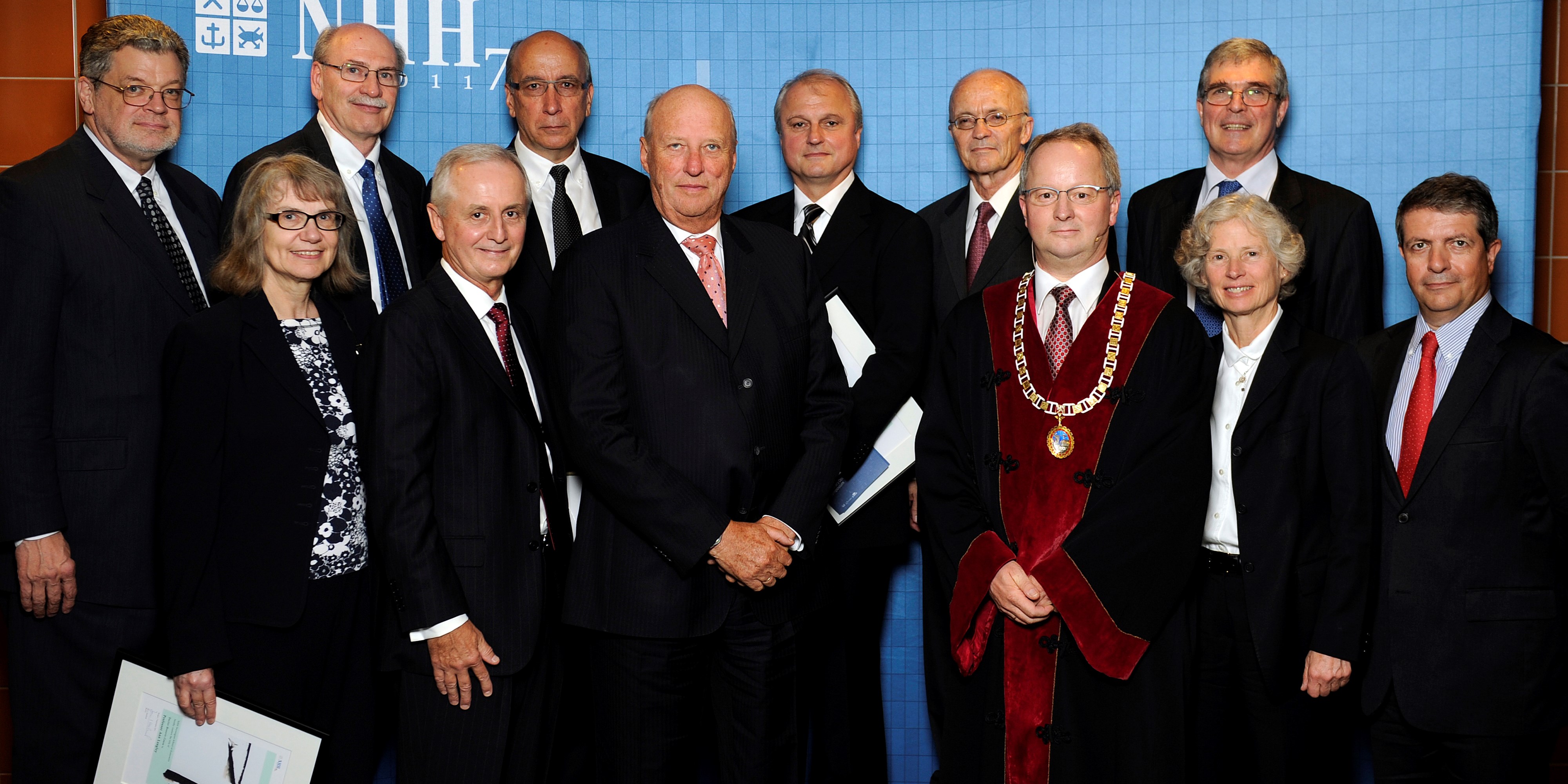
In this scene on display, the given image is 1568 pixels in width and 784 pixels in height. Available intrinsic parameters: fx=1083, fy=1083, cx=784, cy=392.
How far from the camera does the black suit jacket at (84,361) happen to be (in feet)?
8.51

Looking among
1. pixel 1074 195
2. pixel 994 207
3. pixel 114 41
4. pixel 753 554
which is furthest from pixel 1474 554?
pixel 114 41

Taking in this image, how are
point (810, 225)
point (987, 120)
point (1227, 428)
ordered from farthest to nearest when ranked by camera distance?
point (987, 120)
point (810, 225)
point (1227, 428)

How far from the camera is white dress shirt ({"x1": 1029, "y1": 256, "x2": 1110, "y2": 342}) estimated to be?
2.52m

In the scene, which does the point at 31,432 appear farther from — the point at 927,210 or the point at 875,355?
the point at 927,210

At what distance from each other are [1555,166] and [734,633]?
3.36 meters

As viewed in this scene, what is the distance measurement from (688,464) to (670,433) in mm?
83

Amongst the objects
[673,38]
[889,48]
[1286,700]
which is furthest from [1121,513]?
[673,38]

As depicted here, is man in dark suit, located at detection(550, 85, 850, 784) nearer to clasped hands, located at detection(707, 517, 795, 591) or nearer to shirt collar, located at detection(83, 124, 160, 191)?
clasped hands, located at detection(707, 517, 795, 591)

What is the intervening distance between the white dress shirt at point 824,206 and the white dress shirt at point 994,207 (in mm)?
32

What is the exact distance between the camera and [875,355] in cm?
301

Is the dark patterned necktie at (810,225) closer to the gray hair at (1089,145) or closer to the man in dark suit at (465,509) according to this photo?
the gray hair at (1089,145)

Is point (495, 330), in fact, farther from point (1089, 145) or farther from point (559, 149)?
point (1089, 145)

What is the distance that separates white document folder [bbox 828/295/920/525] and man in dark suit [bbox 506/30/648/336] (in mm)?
827

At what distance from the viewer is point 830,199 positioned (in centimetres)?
329
